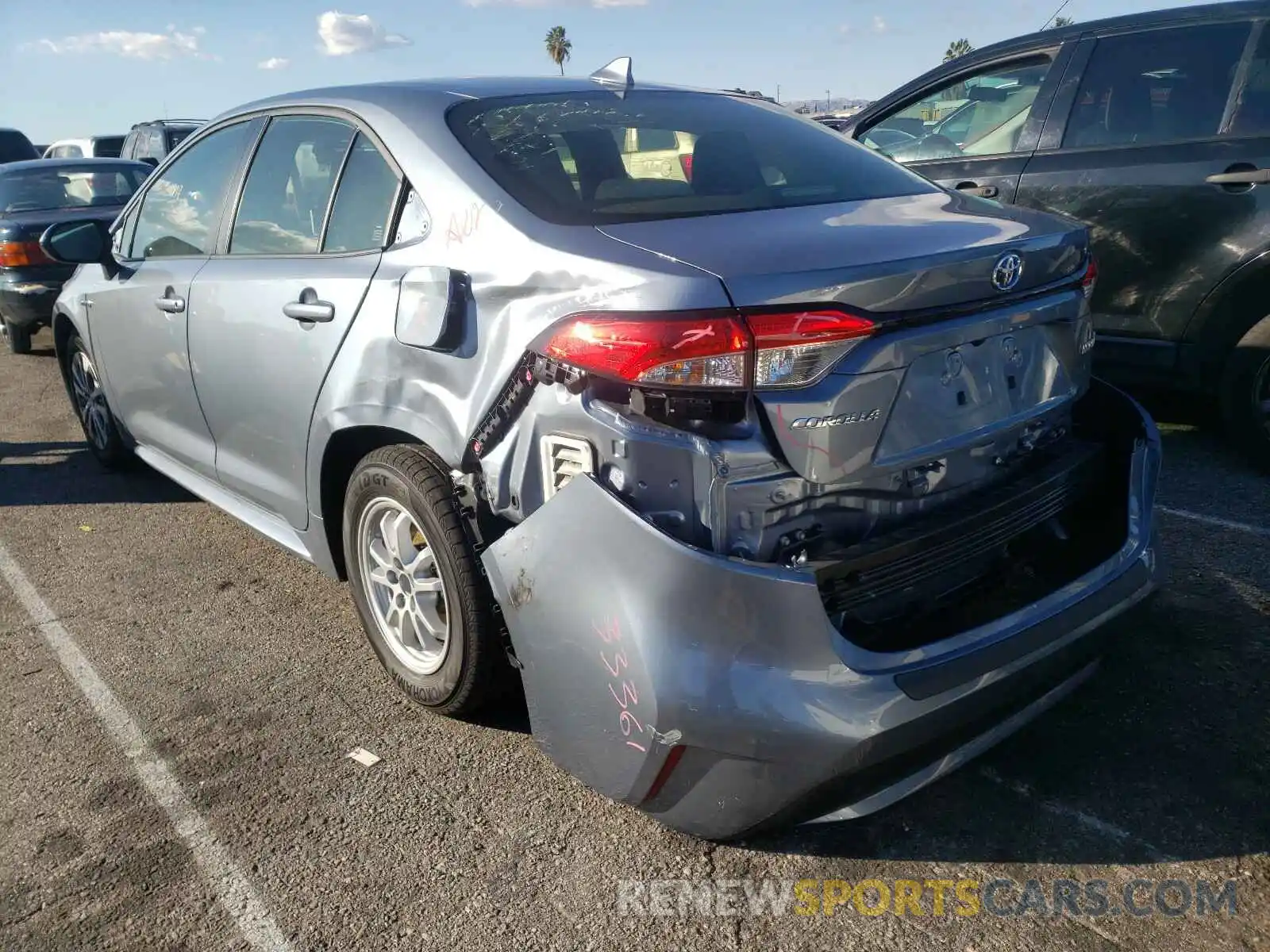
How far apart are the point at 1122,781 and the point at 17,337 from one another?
867cm

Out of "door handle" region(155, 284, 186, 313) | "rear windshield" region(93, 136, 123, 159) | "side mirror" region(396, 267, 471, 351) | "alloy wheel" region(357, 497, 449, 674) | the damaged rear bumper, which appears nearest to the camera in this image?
the damaged rear bumper

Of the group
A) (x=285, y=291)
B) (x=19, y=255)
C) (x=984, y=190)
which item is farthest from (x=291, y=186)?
(x=19, y=255)

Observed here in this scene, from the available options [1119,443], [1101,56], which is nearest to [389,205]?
[1119,443]

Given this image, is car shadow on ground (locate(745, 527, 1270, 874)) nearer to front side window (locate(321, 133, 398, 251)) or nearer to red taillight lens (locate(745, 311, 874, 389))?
red taillight lens (locate(745, 311, 874, 389))

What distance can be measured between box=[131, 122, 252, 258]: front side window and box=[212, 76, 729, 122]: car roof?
399mm

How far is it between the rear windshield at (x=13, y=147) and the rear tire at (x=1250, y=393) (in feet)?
65.5

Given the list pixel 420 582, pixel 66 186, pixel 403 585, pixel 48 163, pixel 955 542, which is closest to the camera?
pixel 955 542

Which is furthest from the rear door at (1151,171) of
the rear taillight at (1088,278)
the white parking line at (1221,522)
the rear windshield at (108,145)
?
the rear windshield at (108,145)

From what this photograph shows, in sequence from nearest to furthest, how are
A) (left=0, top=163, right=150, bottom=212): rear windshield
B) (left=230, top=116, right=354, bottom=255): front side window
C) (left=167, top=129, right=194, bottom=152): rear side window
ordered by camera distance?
(left=230, top=116, right=354, bottom=255): front side window
(left=0, top=163, right=150, bottom=212): rear windshield
(left=167, top=129, right=194, bottom=152): rear side window

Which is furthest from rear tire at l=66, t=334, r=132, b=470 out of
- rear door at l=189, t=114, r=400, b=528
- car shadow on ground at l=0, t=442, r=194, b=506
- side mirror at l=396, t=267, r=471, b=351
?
side mirror at l=396, t=267, r=471, b=351

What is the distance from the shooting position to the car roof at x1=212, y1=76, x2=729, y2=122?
115 inches

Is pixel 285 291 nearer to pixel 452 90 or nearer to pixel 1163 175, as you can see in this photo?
pixel 452 90

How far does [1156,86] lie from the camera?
4562 millimetres

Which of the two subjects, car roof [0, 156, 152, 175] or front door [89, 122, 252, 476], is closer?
front door [89, 122, 252, 476]
